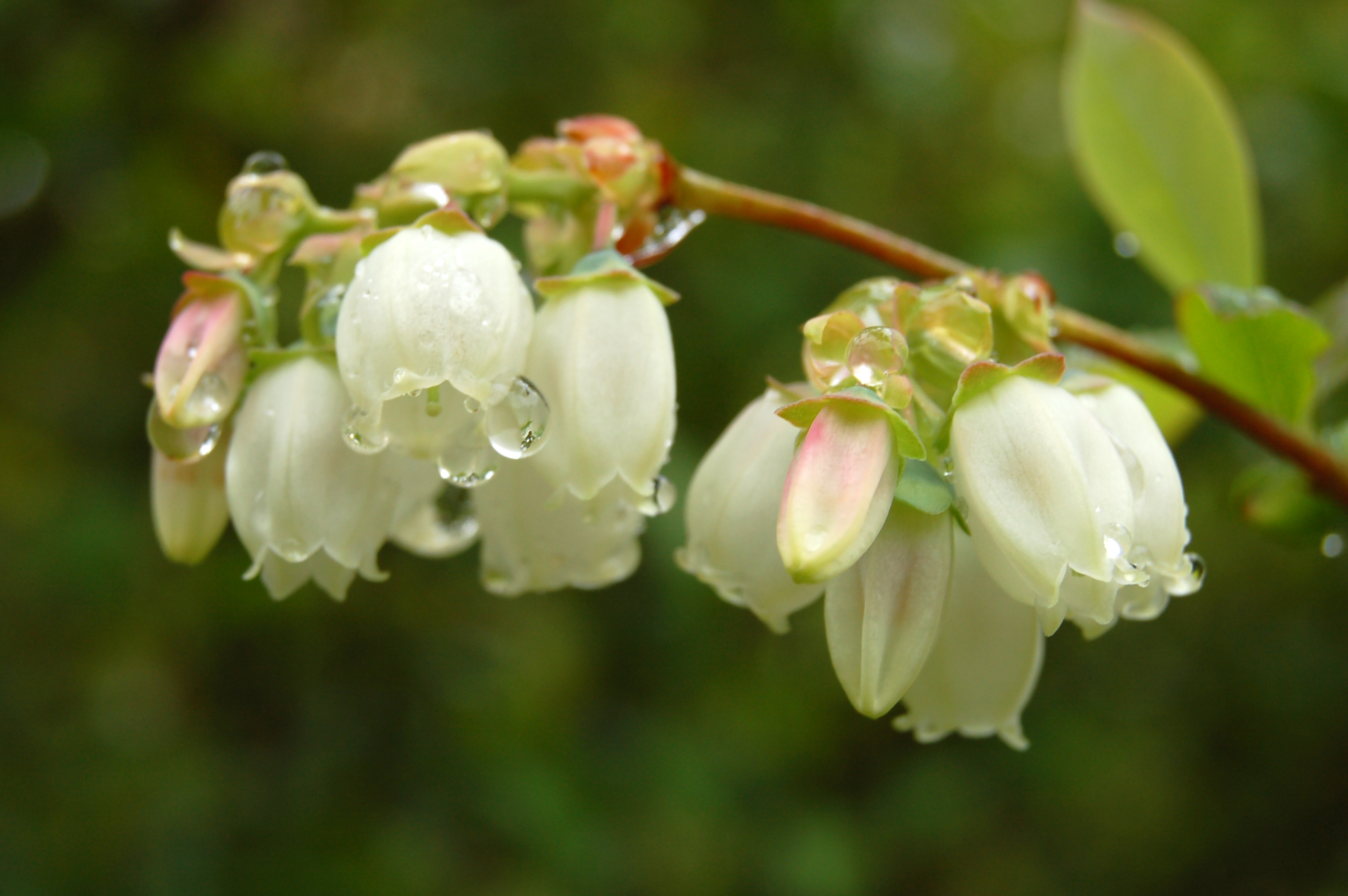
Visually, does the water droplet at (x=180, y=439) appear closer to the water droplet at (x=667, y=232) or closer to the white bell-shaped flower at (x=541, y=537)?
the white bell-shaped flower at (x=541, y=537)

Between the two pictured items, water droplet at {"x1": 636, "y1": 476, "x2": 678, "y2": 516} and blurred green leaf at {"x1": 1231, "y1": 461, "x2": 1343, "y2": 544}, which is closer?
water droplet at {"x1": 636, "y1": 476, "x2": 678, "y2": 516}

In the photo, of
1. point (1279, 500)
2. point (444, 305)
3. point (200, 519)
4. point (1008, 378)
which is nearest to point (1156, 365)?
point (1279, 500)

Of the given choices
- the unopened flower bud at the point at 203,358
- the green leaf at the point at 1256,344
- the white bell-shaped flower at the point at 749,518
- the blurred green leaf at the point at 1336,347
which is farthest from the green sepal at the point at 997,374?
the blurred green leaf at the point at 1336,347

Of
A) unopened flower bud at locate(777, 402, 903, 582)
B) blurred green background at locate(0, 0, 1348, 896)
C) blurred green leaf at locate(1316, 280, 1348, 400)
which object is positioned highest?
unopened flower bud at locate(777, 402, 903, 582)

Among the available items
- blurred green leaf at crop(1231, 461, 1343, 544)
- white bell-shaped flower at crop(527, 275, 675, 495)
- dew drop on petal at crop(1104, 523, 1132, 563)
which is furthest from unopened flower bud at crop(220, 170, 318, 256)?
blurred green leaf at crop(1231, 461, 1343, 544)

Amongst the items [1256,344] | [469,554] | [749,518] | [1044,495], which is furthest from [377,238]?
[469,554]

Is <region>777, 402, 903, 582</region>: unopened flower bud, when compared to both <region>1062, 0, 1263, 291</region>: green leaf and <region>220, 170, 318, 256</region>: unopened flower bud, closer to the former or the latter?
<region>220, 170, 318, 256</region>: unopened flower bud
